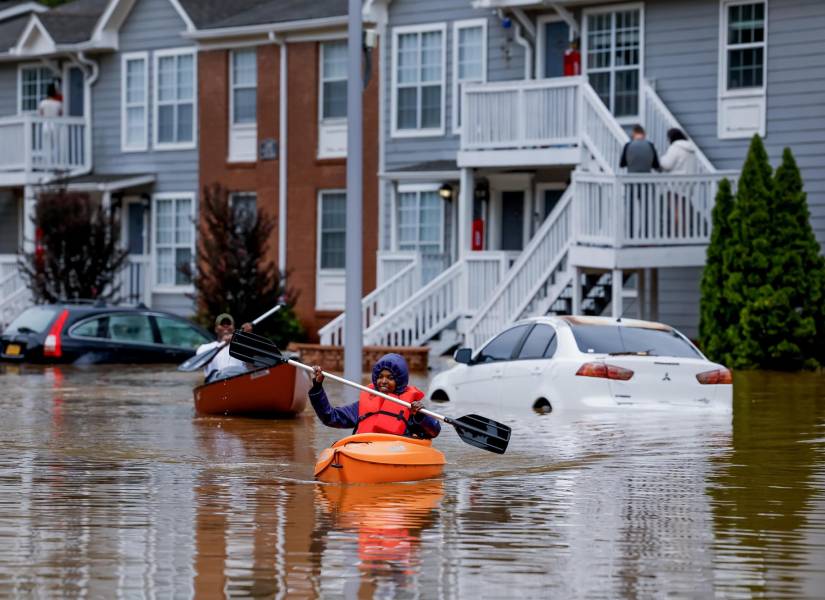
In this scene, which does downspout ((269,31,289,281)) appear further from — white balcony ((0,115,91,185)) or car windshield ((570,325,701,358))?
car windshield ((570,325,701,358))

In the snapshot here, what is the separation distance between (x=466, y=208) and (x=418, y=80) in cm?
471

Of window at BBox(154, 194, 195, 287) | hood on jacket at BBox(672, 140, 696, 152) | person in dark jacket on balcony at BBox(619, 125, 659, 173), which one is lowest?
window at BBox(154, 194, 195, 287)

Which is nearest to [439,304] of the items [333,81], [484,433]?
[333,81]

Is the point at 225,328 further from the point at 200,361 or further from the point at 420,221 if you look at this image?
the point at 420,221

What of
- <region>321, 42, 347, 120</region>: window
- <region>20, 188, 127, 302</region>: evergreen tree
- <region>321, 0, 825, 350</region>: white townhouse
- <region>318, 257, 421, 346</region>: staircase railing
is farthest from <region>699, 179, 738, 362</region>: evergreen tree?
<region>20, 188, 127, 302</region>: evergreen tree

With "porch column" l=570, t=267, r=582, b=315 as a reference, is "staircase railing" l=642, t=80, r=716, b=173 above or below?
above

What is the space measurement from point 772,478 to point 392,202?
74.9ft

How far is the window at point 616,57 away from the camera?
33.0 m

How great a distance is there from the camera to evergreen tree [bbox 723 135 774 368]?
28.4 m

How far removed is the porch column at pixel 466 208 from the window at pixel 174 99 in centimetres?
1012

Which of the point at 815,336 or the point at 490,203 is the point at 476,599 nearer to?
the point at 815,336

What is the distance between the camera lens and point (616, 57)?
109ft

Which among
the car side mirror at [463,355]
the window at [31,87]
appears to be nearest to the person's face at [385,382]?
the car side mirror at [463,355]

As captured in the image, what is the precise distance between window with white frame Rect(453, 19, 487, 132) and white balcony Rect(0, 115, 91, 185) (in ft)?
34.3
